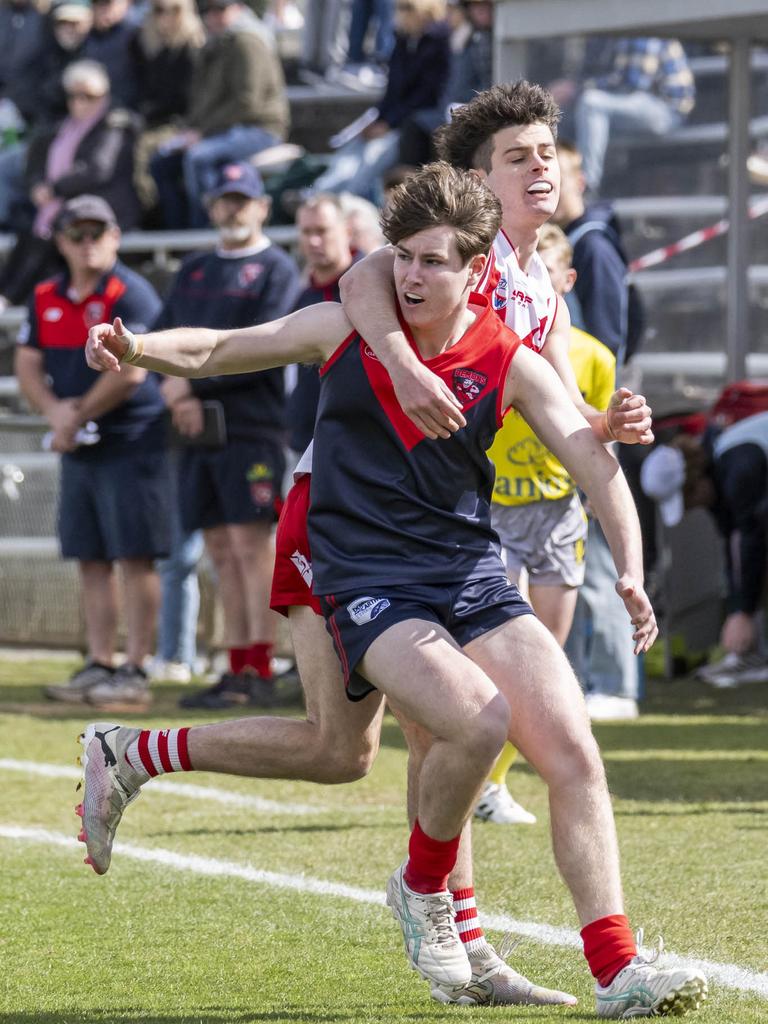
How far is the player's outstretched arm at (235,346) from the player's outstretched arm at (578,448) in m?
0.43

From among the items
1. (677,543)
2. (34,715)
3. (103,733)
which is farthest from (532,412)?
(677,543)

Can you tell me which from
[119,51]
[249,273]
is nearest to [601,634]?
[249,273]

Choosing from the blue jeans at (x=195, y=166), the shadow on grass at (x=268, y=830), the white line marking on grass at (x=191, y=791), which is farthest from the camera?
the blue jeans at (x=195, y=166)

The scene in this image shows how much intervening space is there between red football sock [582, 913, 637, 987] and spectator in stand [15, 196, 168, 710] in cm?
588

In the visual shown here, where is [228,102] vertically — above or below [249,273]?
below

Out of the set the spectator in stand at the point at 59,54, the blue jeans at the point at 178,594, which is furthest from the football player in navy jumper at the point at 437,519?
the spectator in stand at the point at 59,54

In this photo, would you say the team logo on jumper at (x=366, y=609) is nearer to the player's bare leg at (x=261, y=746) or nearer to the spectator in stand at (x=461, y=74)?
the player's bare leg at (x=261, y=746)

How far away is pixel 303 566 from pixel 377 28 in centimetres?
1386

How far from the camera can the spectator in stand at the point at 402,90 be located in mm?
13438

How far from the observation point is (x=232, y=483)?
9797 mm

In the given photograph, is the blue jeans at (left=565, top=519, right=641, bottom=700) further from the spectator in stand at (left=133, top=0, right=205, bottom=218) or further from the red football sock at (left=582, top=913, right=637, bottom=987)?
the spectator in stand at (left=133, top=0, right=205, bottom=218)

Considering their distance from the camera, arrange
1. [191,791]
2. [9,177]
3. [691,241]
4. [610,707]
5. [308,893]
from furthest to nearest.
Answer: [9,177], [691,241], [610,707], [191,791], [308,893]

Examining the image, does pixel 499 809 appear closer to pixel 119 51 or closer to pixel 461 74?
pixel 461 74

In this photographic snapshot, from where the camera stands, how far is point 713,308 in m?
12.0
